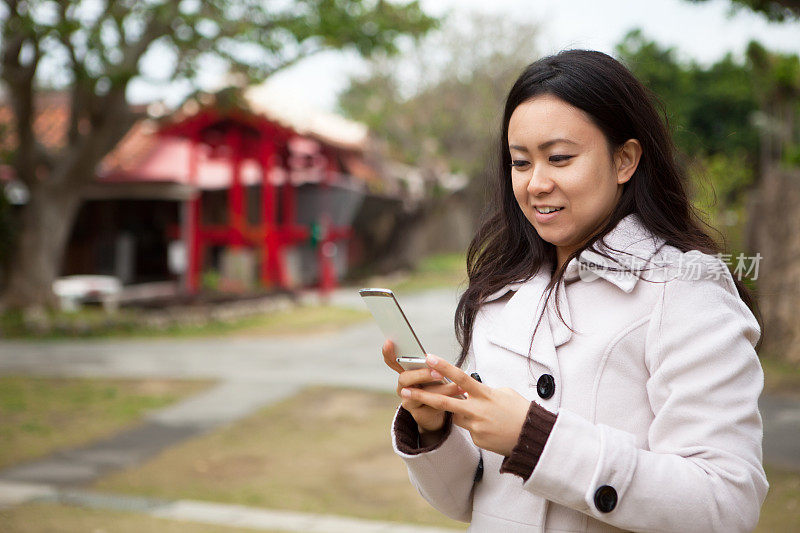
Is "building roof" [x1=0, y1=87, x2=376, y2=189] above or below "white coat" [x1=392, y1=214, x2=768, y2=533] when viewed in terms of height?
above

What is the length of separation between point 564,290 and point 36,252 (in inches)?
535

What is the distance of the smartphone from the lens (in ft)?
4.77

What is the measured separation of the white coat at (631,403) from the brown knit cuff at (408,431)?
0.06 feet

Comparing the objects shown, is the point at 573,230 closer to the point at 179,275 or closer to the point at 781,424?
the point at 781,424

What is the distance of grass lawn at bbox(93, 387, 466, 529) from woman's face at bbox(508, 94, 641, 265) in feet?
11.2

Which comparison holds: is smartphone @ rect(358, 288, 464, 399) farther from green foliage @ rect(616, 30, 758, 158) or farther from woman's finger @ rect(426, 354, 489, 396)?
green foliage @ rect(616, 30, 758, 158)

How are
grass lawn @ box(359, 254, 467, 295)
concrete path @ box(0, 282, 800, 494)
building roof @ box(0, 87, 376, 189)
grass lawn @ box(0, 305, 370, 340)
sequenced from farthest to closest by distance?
grass lawn @ box(359, 254, 467, 295) < building roof @ box(0, 87, 376, 189) < grass lawn @ box(0, 305, 370, 340) < concrete path @ box(0, 282, 800, 494)

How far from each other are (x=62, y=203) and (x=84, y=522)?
10.4 m

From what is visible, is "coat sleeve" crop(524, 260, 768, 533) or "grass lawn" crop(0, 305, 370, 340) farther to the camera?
"grass lawn" crop(0, 305, 370, 340)

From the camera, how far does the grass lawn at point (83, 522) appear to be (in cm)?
444

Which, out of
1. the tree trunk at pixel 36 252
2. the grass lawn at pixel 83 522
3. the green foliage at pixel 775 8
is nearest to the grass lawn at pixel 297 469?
the grass lawn at pixel 83 522

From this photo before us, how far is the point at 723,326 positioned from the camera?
1.40 meters

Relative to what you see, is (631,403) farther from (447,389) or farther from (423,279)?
(423,279)

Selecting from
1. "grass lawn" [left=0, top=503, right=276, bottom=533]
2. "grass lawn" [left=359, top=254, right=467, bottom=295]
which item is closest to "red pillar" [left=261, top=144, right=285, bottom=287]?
"grass lawn" [left=359, top=254, right=467, bottom=295]
